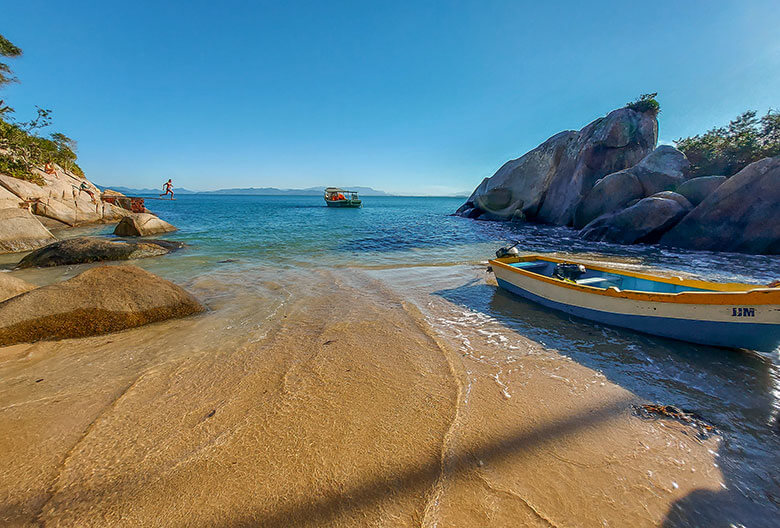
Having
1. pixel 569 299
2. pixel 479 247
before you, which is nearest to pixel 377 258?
pixel 479 247

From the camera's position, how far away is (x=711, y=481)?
101 inches

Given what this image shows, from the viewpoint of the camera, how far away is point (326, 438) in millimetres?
2881

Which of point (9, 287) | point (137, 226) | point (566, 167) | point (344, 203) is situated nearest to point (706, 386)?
point (9, 287)

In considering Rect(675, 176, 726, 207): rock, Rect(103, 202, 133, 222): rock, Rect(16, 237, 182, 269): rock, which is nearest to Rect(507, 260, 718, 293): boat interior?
Rect(16, 237, 182, 269): rock

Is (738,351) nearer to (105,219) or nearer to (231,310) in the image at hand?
(231,310)

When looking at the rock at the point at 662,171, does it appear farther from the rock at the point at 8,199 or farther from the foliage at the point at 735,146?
the rock at the point at 8,199

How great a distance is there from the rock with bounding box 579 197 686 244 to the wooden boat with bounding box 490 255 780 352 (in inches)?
504

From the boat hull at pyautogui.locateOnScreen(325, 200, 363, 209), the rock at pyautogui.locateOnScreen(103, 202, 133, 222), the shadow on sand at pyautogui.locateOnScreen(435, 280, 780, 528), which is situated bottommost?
the shadow on sand at pyautogui.locateOnScreen(435, 280, 780, 528)

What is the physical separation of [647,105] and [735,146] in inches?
370

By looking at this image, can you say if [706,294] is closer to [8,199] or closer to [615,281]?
[615,281]

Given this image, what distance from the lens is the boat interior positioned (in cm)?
602

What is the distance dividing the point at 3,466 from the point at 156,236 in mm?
20365

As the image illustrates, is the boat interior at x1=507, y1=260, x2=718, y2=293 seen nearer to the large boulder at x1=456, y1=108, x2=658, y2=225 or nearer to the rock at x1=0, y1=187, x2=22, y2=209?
the large boulder at x1=456, y1=108, x2=658, y2=225

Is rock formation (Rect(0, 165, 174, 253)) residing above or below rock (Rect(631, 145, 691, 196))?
below
